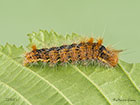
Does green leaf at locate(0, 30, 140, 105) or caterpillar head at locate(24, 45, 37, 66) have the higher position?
caterpillar head at locate(24, 45, 37, 66)

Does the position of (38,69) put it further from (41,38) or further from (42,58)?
(41,38)

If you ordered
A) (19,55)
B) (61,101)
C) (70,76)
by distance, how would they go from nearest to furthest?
(61,101), (70,76), (19,55)

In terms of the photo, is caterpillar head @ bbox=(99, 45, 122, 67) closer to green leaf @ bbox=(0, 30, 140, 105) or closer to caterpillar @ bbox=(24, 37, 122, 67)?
caterpillar @ bbox=(24, 37, 122, 67)

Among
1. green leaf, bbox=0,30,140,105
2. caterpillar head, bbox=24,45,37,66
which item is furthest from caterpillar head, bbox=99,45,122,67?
caterpillar head, bbox=24,45,37,66

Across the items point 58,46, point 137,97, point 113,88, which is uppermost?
point 58,46

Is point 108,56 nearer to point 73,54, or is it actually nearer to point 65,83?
point 73,54

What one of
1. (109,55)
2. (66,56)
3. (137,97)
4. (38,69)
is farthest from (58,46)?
(137,97)

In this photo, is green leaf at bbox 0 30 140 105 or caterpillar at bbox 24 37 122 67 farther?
caterpillar at bbox 24 37 122 67

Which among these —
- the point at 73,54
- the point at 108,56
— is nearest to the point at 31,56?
the point at 73,54
